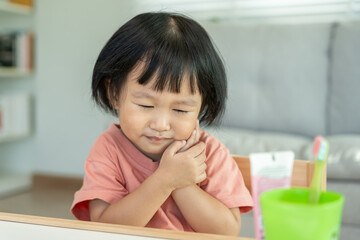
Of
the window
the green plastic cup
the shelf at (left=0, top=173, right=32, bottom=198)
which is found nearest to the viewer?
the green plastic cup

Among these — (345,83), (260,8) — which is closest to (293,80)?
(345,83)

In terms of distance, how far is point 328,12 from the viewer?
2873mm

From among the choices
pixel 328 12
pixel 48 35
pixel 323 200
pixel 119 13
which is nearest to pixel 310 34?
pixel 328 12

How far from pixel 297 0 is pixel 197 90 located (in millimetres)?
2318

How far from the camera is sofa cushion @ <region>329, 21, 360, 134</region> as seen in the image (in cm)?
237

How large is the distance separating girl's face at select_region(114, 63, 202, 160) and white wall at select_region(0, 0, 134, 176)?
2424 mm

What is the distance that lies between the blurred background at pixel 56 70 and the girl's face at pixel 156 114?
2.35 meters

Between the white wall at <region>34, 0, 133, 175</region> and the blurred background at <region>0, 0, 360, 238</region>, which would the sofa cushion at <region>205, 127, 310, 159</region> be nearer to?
the blurred background at <region>0, 0, 360, 238</region>

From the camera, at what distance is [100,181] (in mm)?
809

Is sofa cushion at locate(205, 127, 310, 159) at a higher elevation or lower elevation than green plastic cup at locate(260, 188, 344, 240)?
lower

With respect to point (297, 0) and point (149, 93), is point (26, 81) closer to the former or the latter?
point (297, 0)

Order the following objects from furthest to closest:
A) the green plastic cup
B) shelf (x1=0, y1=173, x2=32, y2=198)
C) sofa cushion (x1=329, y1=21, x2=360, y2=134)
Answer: shelf (x1=0, y1=173, x2=32, y2=198)
sofa cushion (x1=329, y1=21, x2=360, y2=134)
the green plastic cup

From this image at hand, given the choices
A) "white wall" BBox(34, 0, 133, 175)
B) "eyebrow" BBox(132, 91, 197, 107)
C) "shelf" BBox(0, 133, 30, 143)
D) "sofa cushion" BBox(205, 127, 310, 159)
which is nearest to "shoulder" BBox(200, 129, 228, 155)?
"eyebrow" BBox(132, 91, 197, 107)

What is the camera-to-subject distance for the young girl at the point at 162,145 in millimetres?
756
